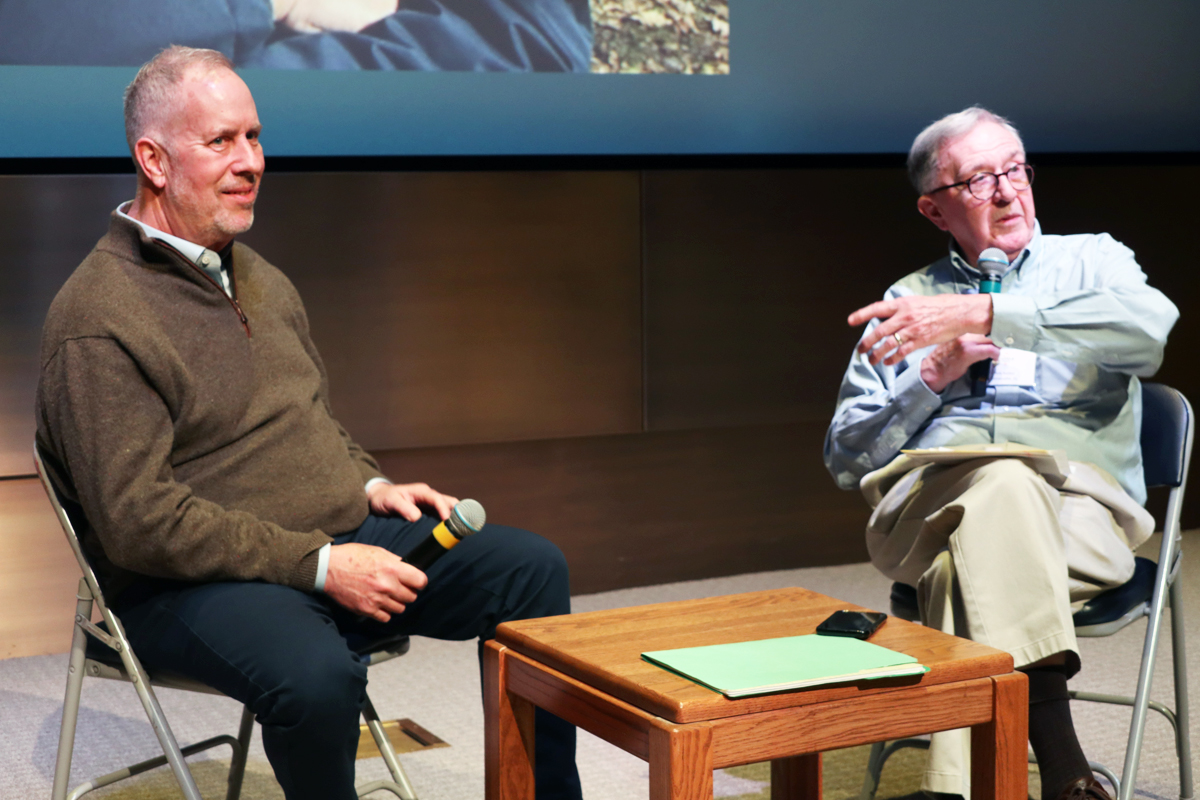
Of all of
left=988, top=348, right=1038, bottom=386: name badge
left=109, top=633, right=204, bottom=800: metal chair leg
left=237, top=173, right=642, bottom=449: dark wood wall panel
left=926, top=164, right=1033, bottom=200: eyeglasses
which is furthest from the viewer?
left=237, top=173, right=642, bottom=449: dark wood wall panel

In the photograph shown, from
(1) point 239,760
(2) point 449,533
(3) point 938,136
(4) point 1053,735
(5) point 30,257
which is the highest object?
(3) point 938,136

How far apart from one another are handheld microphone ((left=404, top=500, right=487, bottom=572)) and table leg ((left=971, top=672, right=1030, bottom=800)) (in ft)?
2.60

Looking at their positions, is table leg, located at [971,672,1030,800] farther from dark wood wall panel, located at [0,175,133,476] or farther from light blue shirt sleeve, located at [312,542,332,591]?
dark wood wall panel, located at [0,175,133,476]

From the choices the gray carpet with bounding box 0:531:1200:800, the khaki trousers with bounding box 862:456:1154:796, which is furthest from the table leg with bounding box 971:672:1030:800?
the gray carpet with bounding box 0:531:1200:800

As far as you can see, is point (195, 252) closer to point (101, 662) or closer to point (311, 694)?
point (101, 662)

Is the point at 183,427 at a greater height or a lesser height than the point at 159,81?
lesser

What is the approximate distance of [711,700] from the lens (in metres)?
1.57

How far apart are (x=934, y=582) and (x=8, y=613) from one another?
2630 mm

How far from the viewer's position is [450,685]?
342 cm

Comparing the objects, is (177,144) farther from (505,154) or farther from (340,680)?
(505,154)

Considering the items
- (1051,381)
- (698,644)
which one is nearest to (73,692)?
(698,644)

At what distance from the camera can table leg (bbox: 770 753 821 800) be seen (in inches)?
84.4

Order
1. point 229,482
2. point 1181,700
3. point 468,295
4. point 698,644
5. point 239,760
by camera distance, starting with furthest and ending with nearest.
Result: point 468,295 → point 1181,700 → point 239,760 → point 229,482 → point 698,644

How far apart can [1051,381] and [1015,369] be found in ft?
0.28
